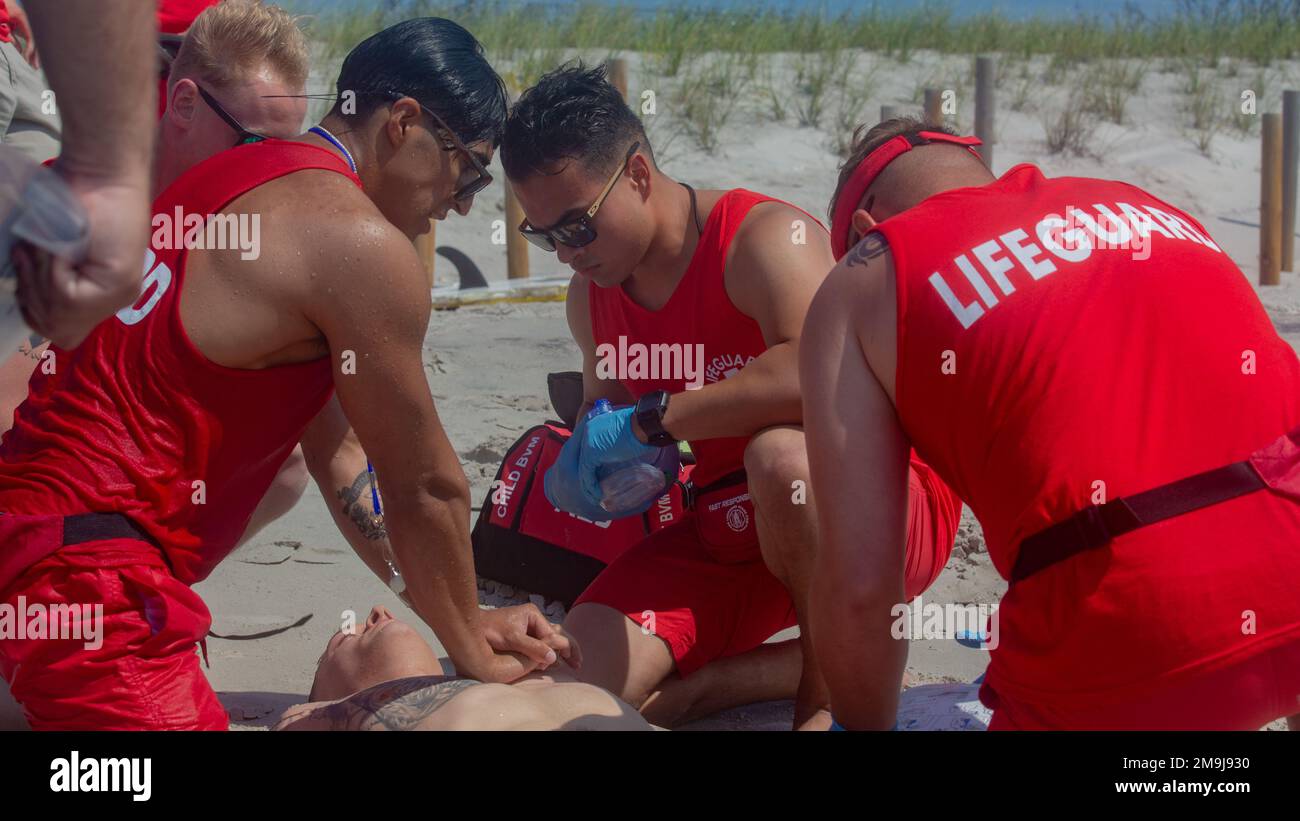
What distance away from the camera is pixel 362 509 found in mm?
3277

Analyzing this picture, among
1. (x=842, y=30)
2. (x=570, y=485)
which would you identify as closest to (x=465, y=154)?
(x=570, y=485)

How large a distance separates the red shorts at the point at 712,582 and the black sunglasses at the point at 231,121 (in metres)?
1.42

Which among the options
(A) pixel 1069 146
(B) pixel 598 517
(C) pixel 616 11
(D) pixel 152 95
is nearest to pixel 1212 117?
(A) pixel 1069 146

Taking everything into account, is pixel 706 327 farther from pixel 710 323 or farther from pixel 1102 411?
pixel 1102 411

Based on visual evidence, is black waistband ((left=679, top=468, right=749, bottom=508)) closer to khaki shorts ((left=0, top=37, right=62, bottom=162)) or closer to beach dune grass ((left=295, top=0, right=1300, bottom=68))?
khaki shorts ((left=0, top=37, right=62, bottom=162))

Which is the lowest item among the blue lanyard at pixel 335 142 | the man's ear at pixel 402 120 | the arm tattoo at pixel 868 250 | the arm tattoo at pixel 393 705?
the arm tattoo at pixel 393 705

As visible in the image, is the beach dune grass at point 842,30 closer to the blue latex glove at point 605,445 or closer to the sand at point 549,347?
the sand at point 549,347

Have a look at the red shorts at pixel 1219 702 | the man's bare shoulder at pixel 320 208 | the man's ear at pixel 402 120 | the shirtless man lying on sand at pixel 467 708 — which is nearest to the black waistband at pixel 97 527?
the shirtless man lying on sand at pixel 467 708

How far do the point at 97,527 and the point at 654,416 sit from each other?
132cm

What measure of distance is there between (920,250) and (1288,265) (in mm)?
8649

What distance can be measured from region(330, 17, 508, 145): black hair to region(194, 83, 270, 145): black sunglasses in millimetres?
252

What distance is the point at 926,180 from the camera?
2.49m

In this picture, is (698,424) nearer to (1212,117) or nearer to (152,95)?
(152,95)

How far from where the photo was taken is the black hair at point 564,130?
3289 millimetres
